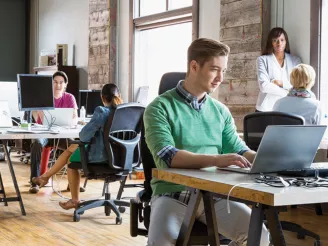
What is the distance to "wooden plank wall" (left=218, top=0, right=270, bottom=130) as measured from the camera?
19.6ft

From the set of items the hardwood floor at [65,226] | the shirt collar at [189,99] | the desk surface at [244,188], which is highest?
the shirt collar at [189,99]

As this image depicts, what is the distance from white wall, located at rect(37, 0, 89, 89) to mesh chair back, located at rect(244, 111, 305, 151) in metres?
6.24

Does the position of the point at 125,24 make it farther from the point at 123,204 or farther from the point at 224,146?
the point at 224,146

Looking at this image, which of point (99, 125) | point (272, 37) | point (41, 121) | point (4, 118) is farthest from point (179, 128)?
point (41, 121)

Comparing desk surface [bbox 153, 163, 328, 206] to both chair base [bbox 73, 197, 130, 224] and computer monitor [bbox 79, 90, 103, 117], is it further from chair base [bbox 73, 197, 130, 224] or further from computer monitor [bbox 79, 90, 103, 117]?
computer monitor [bbox 79, 90, 103, 117]

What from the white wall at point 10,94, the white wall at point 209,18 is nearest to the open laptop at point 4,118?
the white wall at point 10,94

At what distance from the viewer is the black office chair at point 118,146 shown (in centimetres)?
455

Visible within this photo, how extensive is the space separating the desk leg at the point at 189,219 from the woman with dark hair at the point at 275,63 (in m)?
3.64

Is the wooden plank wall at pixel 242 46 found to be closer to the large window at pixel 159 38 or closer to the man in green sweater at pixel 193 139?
the large window at pixel 159 38

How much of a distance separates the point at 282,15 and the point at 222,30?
839 mm

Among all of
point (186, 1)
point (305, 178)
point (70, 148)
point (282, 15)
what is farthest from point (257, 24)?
point (305, 178)

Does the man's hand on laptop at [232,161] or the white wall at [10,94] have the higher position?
the white wall at [10,94]

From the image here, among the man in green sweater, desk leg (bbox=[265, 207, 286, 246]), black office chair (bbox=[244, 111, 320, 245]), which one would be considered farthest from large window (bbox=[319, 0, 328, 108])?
desk leg (bbox=[265, 207, 286, 246])

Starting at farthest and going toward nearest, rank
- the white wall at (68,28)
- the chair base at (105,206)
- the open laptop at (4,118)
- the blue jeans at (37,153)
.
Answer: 1. the white wall at (68,28)
2. the blue jeans at (37,153)
3. the open laptop at (4,118)
4. the chair base at (105,206)
